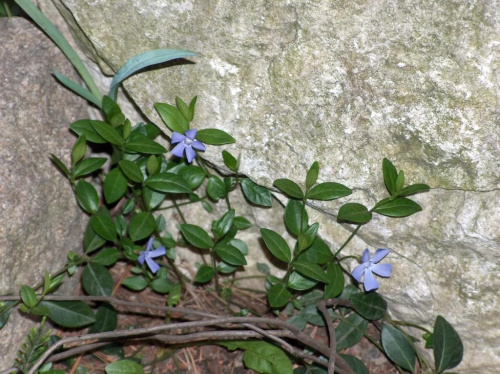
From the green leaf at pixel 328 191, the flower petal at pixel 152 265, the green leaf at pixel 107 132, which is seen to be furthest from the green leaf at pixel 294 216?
the green leaf at pixel 107 132

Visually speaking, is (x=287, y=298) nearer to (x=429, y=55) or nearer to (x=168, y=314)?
(x=168, y=314)

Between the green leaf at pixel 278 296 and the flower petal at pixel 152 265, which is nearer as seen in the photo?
the green leaf at pixel 278 296

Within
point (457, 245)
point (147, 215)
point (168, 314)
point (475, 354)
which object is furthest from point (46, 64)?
point (475, 354)

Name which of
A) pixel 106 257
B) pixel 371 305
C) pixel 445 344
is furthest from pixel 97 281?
pixel 445 344

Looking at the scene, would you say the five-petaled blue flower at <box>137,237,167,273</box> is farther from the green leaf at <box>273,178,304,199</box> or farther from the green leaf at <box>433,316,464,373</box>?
the green leaf at <box>433,316,464,373</box>

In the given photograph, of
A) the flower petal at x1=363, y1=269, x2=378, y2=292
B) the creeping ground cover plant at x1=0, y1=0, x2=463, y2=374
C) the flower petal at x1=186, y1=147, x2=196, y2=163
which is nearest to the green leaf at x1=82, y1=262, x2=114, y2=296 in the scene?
the creeping ground cover plant at x1=0, y1=0, x2=463, y2=374

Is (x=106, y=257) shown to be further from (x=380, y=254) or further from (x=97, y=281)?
(x=380, y=254)

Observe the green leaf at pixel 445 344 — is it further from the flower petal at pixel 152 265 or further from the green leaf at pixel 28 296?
the green leaf at pixel 28 296
